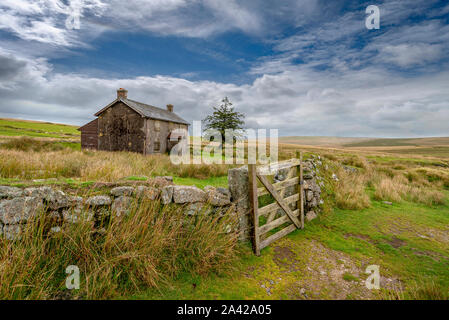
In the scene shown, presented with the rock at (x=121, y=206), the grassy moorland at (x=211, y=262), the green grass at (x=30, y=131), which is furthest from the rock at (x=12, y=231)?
the green grass at (x=30, y=131)

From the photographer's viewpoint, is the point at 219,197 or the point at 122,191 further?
the point at 219,197

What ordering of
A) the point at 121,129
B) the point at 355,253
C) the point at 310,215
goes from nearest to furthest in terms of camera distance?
1. the point at 355,253
2. the point at 310,215
3. the point at 121,129

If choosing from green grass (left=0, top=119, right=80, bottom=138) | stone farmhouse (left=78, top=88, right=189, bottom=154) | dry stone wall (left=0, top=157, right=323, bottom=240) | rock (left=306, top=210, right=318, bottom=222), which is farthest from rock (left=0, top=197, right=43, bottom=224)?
green grass (left=0, top=119, right=80, bottom=138)

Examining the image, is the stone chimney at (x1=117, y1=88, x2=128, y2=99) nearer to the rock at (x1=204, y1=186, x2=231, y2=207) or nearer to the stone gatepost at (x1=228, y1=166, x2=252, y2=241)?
the rock at (x1=204, y1=186, x2=231, y2=207)

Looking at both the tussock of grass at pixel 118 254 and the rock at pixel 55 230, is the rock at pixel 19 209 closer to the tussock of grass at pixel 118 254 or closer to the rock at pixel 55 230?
the tussock of grass at pixel 118 254

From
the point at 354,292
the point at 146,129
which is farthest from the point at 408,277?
the point at 146,129

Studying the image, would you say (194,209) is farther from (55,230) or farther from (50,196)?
(50,196)

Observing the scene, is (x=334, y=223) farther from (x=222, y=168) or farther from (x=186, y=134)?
(x=186, y=134)

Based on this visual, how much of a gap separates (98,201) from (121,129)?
18873 mm

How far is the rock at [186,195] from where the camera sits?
165 inches

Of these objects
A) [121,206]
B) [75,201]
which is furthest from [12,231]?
[121,206]

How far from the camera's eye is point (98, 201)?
12.5 ft

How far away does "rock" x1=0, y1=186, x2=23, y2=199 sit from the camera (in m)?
3.39

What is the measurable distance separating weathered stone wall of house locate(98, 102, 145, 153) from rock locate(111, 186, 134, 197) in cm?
1699
